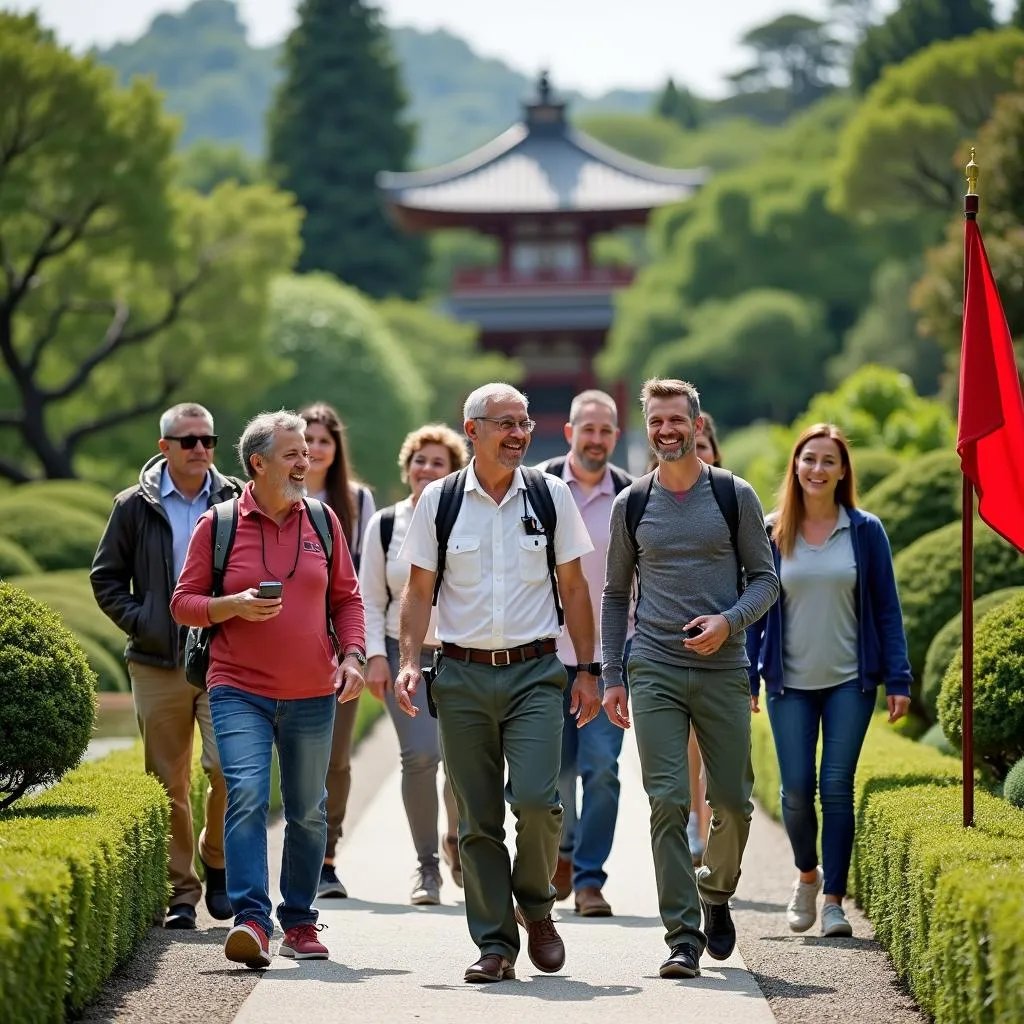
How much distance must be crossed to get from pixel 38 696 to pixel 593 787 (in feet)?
6.98

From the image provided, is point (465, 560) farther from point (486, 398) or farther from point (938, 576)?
point (938, 576)

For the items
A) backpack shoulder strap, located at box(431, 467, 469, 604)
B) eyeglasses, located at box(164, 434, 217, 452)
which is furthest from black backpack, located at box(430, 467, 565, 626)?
eyeglasses, located at box(164, 434, 217, 452)

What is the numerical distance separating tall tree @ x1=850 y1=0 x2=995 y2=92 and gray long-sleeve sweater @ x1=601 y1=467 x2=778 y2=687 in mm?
38894

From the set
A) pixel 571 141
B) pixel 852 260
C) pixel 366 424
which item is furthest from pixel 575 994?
pixel 571 141

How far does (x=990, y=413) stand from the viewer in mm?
5770

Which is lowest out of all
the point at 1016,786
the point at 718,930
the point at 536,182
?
the point at 718,930

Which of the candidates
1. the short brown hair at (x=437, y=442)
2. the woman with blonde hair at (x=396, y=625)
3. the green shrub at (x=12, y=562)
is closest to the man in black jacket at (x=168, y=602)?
the woman with blonde hair at (x=396, y=625)

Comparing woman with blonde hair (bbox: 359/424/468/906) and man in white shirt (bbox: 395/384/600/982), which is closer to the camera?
man in white shirt (bbox: 395/384/600/982)

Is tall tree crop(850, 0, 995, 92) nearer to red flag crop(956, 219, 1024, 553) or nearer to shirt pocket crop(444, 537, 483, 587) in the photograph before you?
red flag crop(956, 219, 1024, 553)

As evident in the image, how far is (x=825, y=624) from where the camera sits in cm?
634

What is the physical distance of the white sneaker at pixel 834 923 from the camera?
20.5 feet

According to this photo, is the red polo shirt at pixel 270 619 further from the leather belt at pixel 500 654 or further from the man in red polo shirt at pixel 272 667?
the leather belt at pixel 500 654

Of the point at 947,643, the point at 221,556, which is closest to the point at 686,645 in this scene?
the point at 221,556

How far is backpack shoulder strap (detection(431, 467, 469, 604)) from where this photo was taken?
17.6 ft
